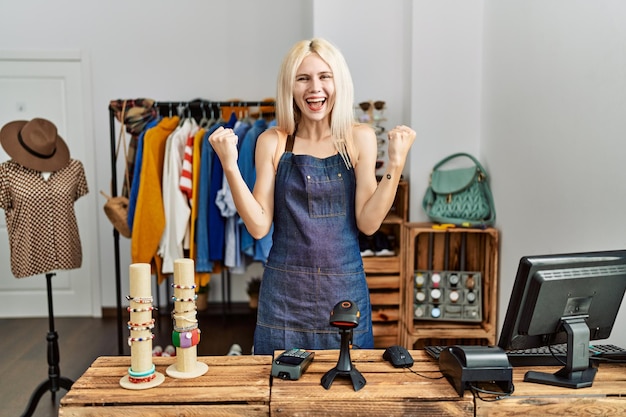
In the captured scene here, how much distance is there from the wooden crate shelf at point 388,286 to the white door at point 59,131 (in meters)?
2.54

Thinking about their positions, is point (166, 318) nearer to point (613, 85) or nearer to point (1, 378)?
point (1, 378)

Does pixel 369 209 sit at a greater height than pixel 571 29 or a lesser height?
lesser

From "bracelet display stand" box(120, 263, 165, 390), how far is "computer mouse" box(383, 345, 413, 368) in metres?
0.57

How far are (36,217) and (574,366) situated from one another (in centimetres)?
250

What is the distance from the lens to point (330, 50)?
1.68m

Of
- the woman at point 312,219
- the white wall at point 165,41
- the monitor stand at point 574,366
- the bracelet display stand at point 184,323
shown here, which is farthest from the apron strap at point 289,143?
the white wall at point 165,41

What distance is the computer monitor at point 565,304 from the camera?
1.29 meters

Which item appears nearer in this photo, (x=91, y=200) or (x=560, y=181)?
(x=560, y=181)

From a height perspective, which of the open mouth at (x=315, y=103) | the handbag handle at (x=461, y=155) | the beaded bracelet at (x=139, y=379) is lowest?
the beaded bracelet at (x=139, y=379)

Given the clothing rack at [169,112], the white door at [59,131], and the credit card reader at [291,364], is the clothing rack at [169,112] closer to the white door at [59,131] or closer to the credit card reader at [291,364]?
the white door at [59,131]

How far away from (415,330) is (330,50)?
1850 mm

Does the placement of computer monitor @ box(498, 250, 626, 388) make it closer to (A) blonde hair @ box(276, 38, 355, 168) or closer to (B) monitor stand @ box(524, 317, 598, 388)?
(B) monitor stand @ box(524, 317, 598, 388)

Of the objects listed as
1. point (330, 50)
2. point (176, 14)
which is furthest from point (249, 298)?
point (330, 50)

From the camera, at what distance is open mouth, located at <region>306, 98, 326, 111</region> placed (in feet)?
5.53
